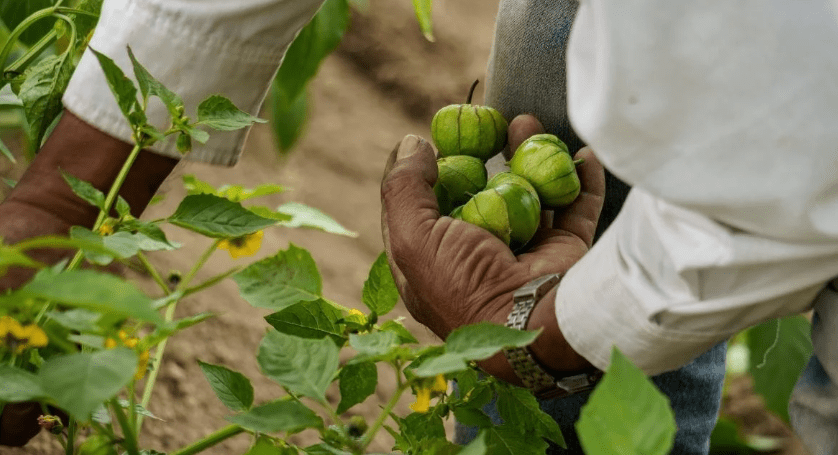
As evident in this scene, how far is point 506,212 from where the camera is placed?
74 cm

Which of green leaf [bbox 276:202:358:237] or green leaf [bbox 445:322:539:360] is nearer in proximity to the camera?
green leaf [bbox 445:322:539:360]

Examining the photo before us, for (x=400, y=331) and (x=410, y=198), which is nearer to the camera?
(x=400, y=331)

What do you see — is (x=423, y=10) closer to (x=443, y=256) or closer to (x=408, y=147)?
(x=408, y=147)

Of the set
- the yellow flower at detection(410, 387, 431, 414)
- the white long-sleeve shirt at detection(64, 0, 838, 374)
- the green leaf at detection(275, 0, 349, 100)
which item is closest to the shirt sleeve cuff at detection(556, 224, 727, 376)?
the white long-sleeve shirt at detection(64, 0, 838, 374)

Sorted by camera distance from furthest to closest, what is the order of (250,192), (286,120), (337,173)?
(337,173)
(286,120)
(250,192)

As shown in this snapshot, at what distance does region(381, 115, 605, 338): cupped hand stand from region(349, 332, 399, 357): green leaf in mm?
227

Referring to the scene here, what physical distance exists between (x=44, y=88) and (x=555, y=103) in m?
0.53

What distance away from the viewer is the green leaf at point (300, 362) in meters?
0.45

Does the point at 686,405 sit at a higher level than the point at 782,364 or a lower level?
higher

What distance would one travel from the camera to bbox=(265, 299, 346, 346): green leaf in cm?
62

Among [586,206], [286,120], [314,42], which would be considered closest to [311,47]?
[314,42]

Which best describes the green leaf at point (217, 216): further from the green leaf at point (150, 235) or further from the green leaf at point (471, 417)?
the green leaf at point (471, 417)

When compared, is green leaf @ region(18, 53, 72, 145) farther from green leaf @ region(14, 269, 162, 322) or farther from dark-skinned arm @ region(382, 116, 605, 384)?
green leaf @ region(14, 269, 162, 322)

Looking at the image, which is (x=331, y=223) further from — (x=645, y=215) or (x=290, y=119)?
→ (x=290, y=119)
